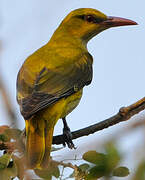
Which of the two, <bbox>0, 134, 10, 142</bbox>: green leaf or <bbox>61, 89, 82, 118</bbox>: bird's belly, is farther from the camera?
<bbox>61, 89, 82, 118</bbox>: bird's belly

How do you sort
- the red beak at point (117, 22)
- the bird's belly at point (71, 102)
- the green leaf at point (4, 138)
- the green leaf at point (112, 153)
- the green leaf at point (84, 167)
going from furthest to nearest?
the red beak at point (117, 22) → the bird's belly at point (71, 102) → the green leaf at point (4, 138) → the green leaf at point (84, 167) → the green leaf at point (112, 153)

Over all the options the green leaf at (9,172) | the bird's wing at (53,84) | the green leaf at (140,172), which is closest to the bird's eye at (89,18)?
the bird's wing at (53,84)

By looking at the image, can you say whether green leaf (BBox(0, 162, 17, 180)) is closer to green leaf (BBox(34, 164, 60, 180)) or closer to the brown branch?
green leaf (BBox(34, 164, 60, 180))

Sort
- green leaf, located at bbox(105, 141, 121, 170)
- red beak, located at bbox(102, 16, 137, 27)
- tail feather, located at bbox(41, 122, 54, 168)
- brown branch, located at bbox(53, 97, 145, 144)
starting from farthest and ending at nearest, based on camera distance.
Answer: red beak, located at bbox(102, 16, 137, 27), tail feather, located at bbox(41, 122, 54, 168), brown branch, located at bbox(53, 97, 145, 144), green leaf, located at bbox(105, 141, 121, 170)

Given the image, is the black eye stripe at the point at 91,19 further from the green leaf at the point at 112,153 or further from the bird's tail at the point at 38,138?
the green leaf at the point at 112,153

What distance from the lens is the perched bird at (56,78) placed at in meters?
2.74

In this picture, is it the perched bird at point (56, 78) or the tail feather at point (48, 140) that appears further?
the perched bird at point (56, 78)

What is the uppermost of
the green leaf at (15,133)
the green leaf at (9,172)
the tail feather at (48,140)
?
the green leaf at (15,133)

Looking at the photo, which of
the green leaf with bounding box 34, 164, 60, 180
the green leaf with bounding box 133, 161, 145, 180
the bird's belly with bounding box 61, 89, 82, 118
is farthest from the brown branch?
the green leaf with bounding box 133, 161, 145, 180

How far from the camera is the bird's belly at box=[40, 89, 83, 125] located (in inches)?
115

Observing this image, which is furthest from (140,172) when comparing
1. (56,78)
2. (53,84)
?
(56,78)

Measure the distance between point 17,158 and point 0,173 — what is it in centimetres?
17

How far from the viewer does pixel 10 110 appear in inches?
36.7

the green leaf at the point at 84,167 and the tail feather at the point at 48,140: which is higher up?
Result: the green leaf at the point at 84,167
